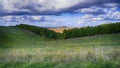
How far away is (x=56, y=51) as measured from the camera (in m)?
11.8

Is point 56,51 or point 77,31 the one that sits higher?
point 77,31

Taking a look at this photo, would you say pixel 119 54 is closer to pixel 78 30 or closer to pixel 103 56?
pixel 103 56

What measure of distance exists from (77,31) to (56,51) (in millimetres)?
5310

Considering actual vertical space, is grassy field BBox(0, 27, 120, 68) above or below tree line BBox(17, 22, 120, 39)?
below

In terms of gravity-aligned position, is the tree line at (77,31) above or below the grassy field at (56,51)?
above

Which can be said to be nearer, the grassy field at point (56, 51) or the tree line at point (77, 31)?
the grassy field at point (56, 51)

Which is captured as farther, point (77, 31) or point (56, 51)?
point (77, 31)

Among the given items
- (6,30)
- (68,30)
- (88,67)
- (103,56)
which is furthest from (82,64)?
(6,30)

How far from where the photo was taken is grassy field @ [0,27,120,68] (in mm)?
8773

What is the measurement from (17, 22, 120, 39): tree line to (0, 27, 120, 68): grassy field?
0.91 feet

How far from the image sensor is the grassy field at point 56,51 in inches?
345

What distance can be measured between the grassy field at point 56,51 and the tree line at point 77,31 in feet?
0.91

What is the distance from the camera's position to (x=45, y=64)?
8.64 metres

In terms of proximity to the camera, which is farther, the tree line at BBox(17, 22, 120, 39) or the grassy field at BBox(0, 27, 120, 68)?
the tree line at BBox(17, 22, 120, 39)
